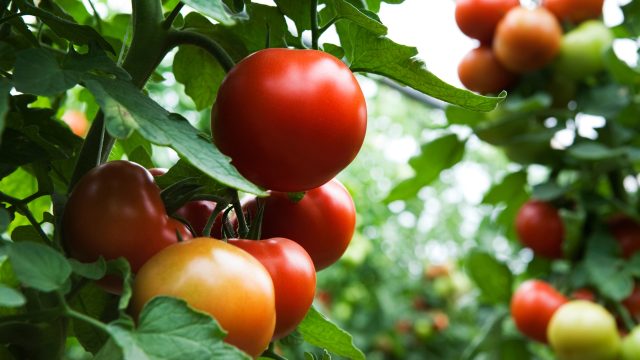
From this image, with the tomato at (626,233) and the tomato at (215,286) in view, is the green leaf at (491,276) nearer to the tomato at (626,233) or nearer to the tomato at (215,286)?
the tomato at (626,233)

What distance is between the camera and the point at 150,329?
30cm

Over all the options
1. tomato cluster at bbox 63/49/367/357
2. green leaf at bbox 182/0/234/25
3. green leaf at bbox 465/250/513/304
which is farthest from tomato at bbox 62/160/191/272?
green leaf at bbox 465/250/513/304

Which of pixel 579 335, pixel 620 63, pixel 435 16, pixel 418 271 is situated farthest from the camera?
pixel 418 271

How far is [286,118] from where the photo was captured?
40 centimetres

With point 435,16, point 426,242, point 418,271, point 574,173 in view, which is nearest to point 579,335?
point 574,173

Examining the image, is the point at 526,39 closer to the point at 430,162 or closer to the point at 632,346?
the point at 430,162

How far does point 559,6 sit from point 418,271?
1.72m

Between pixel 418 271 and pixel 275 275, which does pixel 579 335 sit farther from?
pixel 418 271

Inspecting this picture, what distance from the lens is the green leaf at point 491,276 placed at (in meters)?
1.35

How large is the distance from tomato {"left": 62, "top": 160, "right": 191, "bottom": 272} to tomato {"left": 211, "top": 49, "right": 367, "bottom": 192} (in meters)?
0.05

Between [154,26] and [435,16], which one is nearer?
[154,26]

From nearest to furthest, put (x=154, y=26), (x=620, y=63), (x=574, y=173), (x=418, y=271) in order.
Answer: (x=154, y=26) → (x=620, y=63) → (x=574, y=173) → (x=418, y=271)

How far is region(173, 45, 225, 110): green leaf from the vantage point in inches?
21.7

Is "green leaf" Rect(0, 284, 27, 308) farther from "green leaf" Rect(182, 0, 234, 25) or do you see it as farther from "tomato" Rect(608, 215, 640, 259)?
"tomato" Rect(608, 215, 640, 259)
